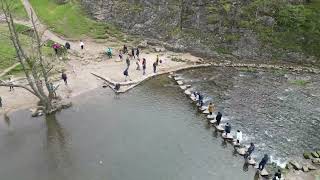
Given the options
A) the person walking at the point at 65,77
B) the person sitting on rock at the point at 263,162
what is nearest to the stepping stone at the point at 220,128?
the person sitting on rock at the point at 263,162

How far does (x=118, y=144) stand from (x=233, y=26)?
31695mm

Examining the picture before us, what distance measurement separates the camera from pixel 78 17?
71.1 meters

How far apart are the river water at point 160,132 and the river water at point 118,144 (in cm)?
9

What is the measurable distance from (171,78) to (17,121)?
1951 cm

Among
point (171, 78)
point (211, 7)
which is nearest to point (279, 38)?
point (211, 7)

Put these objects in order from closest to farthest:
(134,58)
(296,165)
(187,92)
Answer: (296,165), (187,92), (134,58)

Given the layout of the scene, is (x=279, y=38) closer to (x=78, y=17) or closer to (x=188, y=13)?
(x=188, y=13)

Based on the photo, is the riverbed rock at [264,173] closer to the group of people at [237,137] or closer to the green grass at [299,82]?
the group of people at [237,137]

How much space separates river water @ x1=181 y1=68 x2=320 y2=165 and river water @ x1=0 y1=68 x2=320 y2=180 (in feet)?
0.34

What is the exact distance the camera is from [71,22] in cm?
6981

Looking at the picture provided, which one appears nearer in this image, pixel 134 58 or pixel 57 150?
pixel 57 150

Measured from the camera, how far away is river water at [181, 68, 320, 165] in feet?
137

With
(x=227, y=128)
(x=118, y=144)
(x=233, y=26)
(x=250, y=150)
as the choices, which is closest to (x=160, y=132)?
(x=118, y=144)

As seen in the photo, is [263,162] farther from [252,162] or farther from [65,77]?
[65,77]
